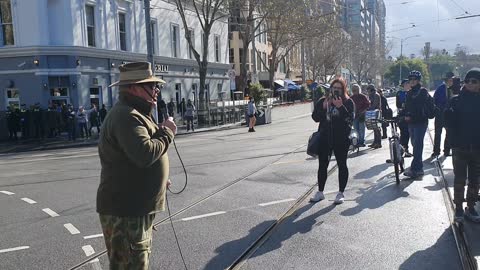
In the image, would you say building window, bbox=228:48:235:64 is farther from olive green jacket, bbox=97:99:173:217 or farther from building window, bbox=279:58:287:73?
olive green jacket, bbox=97:99:173:217

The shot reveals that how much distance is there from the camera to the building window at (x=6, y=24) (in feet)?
81.8

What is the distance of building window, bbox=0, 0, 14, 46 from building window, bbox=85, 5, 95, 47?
12.8 ft

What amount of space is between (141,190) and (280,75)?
62833 millimetres

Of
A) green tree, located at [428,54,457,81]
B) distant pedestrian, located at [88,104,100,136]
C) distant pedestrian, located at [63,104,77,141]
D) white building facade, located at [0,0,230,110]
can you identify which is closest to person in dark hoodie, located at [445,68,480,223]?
distant pedestrian, located at [63,104,77,141]

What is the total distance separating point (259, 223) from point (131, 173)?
337 centimetres

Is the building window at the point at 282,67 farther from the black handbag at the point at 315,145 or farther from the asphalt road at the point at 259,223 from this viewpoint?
the black handbag at the point at 315,145

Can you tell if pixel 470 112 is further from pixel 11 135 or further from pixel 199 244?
pixel 11 135

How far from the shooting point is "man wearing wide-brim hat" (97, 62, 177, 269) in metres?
3.18

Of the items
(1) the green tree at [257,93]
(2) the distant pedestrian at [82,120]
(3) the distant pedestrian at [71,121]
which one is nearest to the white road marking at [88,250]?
(3) the distant pedestrian at [71,121]

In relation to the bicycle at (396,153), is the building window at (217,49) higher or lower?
higher

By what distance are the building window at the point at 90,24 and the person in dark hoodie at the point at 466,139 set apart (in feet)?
79.3

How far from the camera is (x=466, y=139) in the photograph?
5906 millimetres

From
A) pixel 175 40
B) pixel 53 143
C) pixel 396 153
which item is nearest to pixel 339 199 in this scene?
pixel 396 153

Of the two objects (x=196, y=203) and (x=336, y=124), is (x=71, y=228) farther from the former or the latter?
(x=336, y=124)
